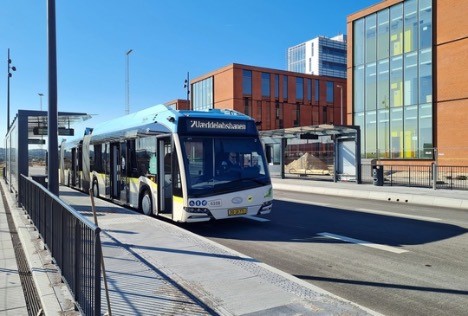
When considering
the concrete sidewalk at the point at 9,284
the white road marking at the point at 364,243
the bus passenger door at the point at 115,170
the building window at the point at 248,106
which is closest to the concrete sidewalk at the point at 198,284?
the concrete sidewalk at the point at 9,284

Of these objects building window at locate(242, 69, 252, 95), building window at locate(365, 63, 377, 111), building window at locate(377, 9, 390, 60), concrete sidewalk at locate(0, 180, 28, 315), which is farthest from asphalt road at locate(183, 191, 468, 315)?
building window at locate(242, 69, 252, 95)

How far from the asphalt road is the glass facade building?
2252 cm

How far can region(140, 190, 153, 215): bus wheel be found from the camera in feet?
38.3

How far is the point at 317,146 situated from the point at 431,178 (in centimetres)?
850

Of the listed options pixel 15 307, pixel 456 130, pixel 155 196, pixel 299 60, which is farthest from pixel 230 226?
pixel 299 60

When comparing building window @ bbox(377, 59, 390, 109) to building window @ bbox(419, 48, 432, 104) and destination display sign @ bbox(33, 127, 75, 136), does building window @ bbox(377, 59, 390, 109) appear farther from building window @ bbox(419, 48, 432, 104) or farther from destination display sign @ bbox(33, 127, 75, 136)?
destination display sign @ bbox(33, 127, 75, 136)

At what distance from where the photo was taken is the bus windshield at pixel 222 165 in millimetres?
9750

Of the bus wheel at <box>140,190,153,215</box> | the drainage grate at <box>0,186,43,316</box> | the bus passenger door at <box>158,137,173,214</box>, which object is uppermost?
the bus passenger door at <box>158,137,173,214</box>

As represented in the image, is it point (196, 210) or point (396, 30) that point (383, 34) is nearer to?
point (396, 30)

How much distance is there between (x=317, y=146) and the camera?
28.8 m

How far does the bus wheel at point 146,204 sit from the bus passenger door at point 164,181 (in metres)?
0.72

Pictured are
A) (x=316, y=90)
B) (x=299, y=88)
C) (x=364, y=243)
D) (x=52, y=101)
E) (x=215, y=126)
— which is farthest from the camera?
(x=316, y=90)

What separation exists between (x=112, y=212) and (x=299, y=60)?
121731mm

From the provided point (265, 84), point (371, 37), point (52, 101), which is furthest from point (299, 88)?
point (52, 101)
